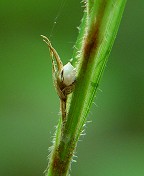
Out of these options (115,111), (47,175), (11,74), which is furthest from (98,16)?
(11,74)

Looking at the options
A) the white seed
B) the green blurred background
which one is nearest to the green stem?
the white seed

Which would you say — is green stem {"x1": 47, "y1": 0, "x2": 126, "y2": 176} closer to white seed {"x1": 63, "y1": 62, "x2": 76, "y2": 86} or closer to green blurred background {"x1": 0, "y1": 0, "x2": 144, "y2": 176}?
white seed {"x1": 63, "y1": 62, "x2": 76, "y2": 86}

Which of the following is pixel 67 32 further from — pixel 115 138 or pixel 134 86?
pixel 115 138

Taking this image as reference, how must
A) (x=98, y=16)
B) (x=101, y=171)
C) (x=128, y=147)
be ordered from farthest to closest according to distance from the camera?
(x=128, y=147) → (x=101, y=171) → (x=98, y=16)

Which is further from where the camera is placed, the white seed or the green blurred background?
the green blurred background

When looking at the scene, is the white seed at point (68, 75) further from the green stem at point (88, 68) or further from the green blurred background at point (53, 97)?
the green blurred background at point (53, 97)

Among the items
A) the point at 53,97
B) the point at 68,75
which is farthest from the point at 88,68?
the point at 53,97
